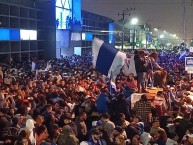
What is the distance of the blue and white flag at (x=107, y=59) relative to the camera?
1326cm

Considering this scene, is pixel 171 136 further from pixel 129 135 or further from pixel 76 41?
pixel 76 41

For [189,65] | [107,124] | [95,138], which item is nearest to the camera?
[95,138]

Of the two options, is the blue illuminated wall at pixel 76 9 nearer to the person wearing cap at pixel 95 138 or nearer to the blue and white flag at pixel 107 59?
the blue and white flag at pixel 107 59

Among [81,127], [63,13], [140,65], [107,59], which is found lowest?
[81,127]

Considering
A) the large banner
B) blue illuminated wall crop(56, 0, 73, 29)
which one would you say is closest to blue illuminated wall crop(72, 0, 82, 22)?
blue illuminated wall crop(56, 0, 73, 29)

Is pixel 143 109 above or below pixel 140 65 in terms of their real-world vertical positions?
below

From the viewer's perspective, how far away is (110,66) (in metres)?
13.3

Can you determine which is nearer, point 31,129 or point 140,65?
point 31,129

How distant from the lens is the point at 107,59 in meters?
13.4

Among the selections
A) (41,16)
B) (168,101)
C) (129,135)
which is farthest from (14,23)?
(129,135)

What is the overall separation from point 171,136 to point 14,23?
32.2m

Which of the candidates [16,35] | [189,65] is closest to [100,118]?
[189,65]

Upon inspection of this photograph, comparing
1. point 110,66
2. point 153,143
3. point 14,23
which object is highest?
point 14,23

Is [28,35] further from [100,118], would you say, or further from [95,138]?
[95,138]
